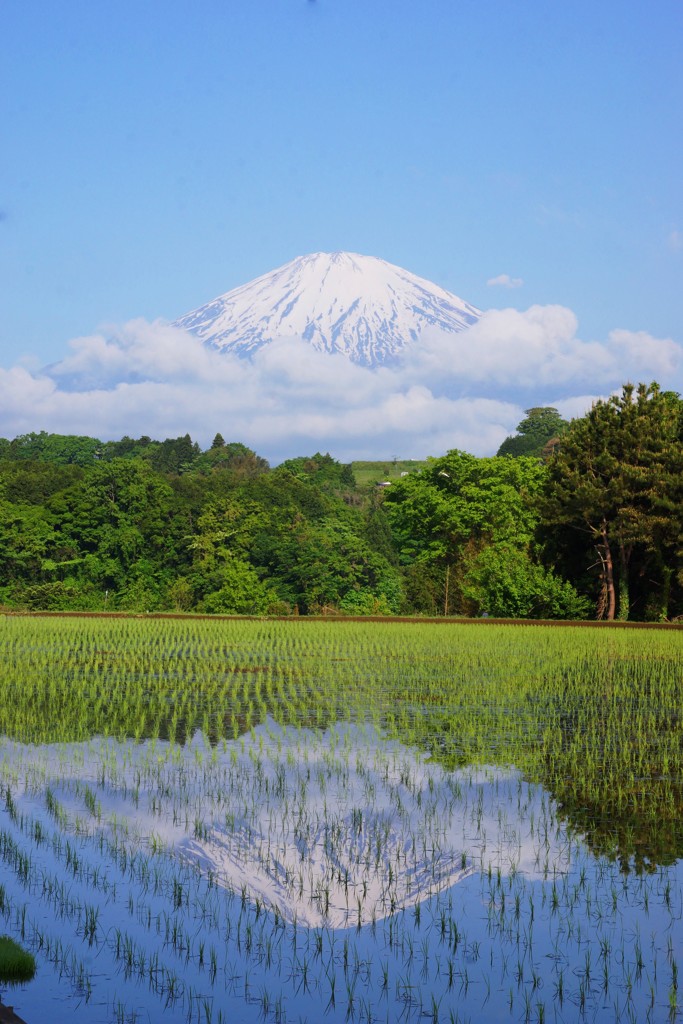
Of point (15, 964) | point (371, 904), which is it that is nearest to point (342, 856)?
point (371, 904)

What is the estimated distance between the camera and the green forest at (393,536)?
162 ft

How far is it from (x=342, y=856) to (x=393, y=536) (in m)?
65.3

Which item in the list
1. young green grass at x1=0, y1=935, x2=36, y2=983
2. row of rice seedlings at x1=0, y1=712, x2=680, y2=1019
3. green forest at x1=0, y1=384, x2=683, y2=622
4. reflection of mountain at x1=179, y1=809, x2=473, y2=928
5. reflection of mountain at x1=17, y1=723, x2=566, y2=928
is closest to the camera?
young green grass at x1=0, y1=935, x2=36, y2=983

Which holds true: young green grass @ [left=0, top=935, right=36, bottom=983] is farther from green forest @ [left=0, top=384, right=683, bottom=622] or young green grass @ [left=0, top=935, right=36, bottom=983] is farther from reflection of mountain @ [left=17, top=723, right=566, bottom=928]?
green forest @ [left=0, top=384, right=683, bottom=622]

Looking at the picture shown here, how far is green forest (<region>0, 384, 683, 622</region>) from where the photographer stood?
162ft

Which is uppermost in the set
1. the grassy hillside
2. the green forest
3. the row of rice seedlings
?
the grassy hillside

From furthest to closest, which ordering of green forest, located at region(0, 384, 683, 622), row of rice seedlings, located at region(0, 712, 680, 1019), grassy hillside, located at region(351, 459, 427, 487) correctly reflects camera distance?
grassy hillside, located at region(351, 459, 427, 487), green forest, located at region(0, 384, 683, 622), row of rice seedlings, located at region(0, 712, 680, 1019)

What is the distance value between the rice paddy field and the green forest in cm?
2760

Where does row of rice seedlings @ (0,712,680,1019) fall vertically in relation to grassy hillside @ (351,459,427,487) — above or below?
below

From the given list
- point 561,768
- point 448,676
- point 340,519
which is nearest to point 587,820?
point 561,768

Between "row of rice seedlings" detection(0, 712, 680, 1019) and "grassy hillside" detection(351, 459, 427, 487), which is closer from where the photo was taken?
"row of rice seedlings" detection(0, 712, 680, 1019)

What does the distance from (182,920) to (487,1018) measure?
2581 mm

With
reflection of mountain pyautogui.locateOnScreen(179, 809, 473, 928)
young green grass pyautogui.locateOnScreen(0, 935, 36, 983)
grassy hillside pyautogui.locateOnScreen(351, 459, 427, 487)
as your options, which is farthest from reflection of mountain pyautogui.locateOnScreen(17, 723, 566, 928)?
grassy hillside pyautogui.locateOnScreen(351, 459, 427, 487)

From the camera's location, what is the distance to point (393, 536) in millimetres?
75500
